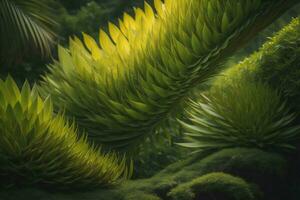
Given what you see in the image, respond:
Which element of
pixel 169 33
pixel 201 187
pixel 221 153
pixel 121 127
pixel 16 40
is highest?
→ pixel 16 40

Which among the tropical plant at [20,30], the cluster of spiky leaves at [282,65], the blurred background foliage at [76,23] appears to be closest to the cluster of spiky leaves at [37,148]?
the cluster of spiky leaves at [282,65]

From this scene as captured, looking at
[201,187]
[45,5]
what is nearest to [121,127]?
[201,187]

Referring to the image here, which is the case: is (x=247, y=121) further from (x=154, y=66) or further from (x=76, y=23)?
(x=76, y=23)

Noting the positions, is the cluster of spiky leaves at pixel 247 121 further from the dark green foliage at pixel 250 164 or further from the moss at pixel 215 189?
the moss at pixel 215 189

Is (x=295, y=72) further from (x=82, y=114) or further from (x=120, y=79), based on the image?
(x=82, y=114)

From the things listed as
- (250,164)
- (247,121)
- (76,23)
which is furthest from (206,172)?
(76,23)
